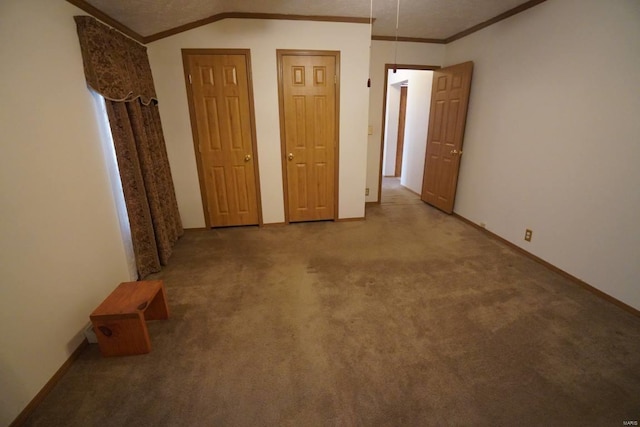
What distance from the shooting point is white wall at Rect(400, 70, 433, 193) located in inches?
192

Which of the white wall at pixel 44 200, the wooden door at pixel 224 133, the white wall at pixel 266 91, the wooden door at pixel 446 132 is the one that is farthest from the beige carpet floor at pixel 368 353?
the wooden door at pixel 446 132

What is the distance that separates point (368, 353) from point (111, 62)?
2.93m

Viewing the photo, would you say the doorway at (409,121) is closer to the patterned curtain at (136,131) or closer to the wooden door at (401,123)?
the wooden door at (401,123)

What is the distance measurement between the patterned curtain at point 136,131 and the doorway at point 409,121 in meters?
3.17

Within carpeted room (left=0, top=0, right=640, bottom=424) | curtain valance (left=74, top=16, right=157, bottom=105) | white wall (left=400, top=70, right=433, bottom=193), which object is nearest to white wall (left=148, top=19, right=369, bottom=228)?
carpeted room (left=0, top=0, right=640, bottom=424)

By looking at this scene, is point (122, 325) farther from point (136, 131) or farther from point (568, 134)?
point (568, 134)

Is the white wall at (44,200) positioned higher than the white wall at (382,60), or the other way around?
the white wall at (382,60)

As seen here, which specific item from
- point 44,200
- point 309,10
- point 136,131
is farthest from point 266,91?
point 44,200

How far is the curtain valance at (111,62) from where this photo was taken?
2.06 m

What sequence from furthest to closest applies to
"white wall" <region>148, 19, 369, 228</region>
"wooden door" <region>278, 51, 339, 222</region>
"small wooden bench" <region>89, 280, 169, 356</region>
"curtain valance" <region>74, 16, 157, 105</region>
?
"wooden door" <region>278, 51, 339, 222</region> < "white wall" <region>148, 19, 369, 228</region> < "curtain valance" <region>74, 16, 157, 105</region> < "small wooden bench" <region>89, 280, 169, 356</region>

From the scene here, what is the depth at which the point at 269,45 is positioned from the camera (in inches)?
129

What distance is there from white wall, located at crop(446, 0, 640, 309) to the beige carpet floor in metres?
0.36

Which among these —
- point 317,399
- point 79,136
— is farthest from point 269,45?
point 317,399

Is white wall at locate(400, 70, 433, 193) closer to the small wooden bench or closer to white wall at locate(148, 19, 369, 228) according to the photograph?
white wall at locate(148, 19, 369, 228)
